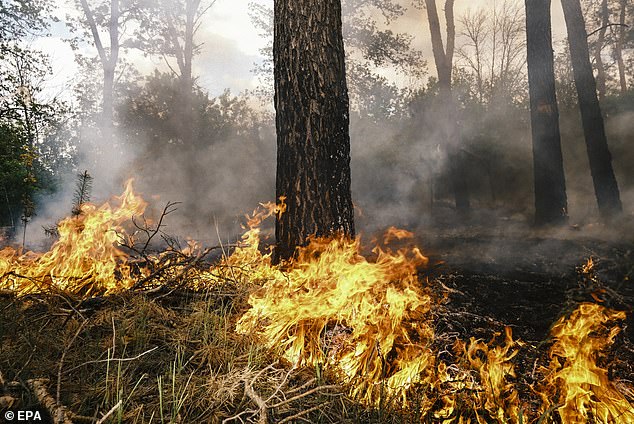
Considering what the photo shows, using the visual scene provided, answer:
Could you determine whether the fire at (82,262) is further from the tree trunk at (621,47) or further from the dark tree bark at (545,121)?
the tree trunk at (621,47)

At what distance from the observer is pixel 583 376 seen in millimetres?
1677

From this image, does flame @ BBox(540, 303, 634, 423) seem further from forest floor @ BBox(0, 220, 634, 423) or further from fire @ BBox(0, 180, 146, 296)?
fire @ BBox(0, 180, 146, 296)

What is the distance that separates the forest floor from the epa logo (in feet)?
0.11

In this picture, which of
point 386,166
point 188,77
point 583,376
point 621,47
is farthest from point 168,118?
point 621,47

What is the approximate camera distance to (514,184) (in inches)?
547

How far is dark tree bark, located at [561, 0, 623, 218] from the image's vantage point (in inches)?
318

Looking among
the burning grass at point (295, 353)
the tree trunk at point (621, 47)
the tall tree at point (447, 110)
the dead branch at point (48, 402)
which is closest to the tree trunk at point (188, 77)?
the tall tree at point (447, 110)

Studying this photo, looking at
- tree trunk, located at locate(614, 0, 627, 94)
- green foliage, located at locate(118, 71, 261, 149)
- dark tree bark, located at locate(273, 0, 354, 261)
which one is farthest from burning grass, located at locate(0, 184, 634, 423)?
tree trunk, located at locate(614, 0, 627, 94)

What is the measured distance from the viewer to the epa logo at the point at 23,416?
4.49 ft

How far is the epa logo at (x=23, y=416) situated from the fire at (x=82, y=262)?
Answer: 4.42 feet

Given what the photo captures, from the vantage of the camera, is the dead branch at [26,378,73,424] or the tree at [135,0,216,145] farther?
the tree at [135,0,216,145]

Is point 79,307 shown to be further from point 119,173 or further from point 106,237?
point 119,173

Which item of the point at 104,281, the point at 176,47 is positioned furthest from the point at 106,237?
the point at 176,47

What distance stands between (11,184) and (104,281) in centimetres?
717
